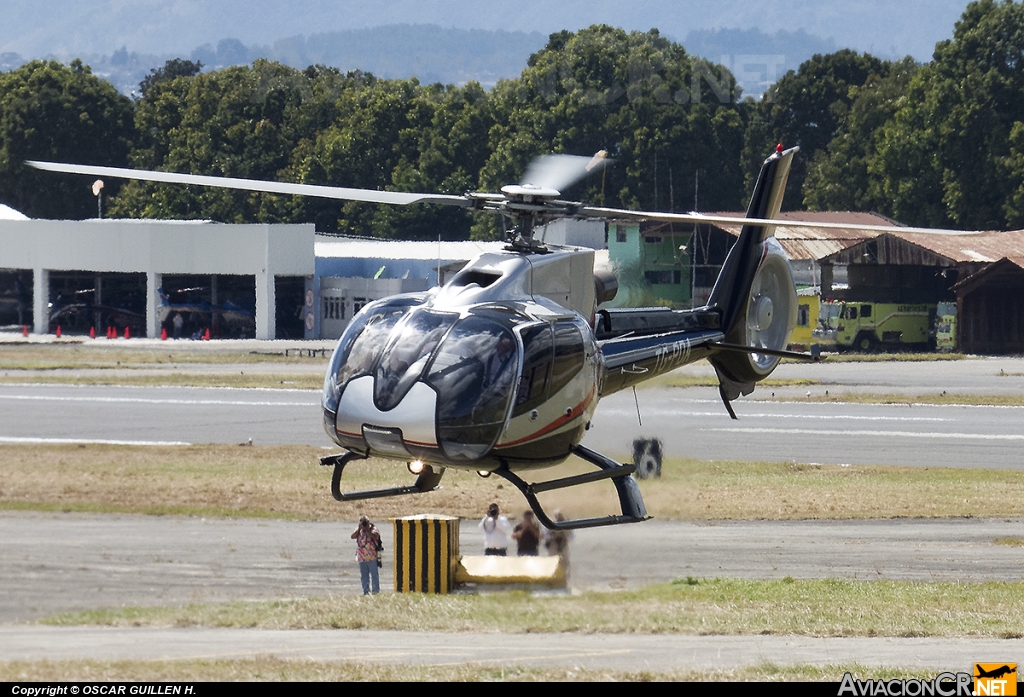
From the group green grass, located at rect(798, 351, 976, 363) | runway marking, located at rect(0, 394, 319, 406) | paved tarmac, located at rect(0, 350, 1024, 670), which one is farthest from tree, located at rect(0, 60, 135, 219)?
paved tarmac, located at rect(0, 350, 1024, 670)

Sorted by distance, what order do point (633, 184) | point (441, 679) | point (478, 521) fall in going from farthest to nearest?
point (633, 184)
point (478, 521)
point (441, 679)

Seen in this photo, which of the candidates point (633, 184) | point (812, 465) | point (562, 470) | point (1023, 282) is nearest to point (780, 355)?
point (562, 470)

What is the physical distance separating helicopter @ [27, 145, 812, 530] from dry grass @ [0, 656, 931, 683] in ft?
8.46

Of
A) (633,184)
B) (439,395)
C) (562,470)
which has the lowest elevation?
(562,470)

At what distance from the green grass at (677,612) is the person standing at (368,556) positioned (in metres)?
1.16

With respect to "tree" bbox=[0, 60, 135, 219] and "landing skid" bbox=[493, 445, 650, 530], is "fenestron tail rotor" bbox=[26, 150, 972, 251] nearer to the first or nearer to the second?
"landing skid" bbox=[493, 445, 650, 530]

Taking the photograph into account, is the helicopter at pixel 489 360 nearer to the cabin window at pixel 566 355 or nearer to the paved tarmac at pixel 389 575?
the cabin window at pixel 566 355

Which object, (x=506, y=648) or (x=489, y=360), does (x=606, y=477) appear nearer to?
(x=489, y=360)

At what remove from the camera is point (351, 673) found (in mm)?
12477

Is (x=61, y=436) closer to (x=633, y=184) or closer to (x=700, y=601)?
(x=700, y=601)

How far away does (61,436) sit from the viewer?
36.3 meters

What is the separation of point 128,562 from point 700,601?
9283 millimetres

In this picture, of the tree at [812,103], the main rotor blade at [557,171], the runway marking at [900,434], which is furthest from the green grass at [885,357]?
the main rotor blade at [557,171]

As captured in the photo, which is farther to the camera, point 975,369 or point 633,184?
point 633,184
